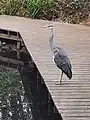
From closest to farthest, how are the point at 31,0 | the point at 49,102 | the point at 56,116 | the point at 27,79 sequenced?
1. the point at 56,116
2. the point at 49,102
3. the point at 27,79
4. the point at 31,0

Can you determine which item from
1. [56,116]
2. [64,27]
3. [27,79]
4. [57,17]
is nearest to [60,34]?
[64,27]

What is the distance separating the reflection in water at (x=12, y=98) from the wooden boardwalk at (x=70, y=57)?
2.29ft

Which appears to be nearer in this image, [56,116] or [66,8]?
[56,116]

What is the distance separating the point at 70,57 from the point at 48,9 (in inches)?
220

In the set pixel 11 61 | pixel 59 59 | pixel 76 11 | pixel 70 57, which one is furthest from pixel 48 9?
pixel 59 59

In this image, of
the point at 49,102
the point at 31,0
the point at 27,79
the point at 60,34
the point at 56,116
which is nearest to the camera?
the point at 56,116

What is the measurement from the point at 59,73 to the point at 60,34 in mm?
3609

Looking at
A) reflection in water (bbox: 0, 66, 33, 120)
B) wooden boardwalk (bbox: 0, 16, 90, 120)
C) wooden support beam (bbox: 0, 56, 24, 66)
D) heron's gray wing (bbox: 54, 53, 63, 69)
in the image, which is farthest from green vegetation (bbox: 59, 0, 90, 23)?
heron's gray wing (bbox: 54, 53, 63, 69)

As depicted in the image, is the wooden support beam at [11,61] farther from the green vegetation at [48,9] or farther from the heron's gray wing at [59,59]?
the heron's gray wing at [59,59]

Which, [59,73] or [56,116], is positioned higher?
[59,73]

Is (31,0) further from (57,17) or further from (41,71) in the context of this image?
(41,71)

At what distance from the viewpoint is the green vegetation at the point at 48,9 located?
12.5 metres

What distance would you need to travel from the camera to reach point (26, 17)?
1277 cm

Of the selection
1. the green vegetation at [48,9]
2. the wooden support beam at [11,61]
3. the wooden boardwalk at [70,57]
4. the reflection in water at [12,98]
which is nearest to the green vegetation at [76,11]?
the green vegetation at [48,9]
